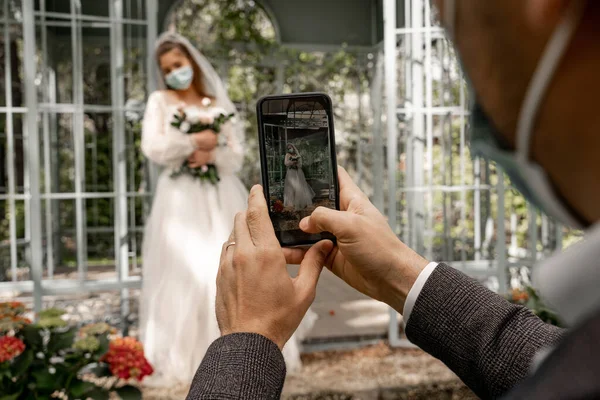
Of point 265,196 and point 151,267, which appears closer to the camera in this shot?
point 265,196

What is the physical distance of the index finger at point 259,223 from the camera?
759 mm

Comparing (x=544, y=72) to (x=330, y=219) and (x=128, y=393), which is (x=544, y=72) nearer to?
(x=330, y=219)

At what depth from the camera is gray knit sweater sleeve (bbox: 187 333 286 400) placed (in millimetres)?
570

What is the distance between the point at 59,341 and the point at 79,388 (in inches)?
7.8

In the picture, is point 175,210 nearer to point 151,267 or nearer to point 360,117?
point 151,267

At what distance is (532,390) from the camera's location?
268mm

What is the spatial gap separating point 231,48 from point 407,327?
5423mm

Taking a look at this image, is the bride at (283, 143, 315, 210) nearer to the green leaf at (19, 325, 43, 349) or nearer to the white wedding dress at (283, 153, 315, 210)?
the white wedding dress at (283, 153, 315, 210)

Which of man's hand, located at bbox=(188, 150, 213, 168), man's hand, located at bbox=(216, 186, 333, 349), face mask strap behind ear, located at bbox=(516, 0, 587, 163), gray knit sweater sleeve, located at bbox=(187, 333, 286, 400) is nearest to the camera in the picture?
face mask strap behind ear, located at bbox=(516, 0, 587, 163)

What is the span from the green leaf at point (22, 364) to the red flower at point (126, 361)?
0.84ft

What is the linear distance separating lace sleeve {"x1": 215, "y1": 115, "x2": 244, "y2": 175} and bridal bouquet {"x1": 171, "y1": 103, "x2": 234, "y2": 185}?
5 cm

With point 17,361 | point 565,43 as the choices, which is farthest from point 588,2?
point 17,361

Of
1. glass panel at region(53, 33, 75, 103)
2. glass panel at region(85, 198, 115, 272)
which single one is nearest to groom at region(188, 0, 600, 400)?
glass panel at region(85, 198, 115, 272)

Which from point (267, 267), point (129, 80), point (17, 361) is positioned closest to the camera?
point (267, 267)
